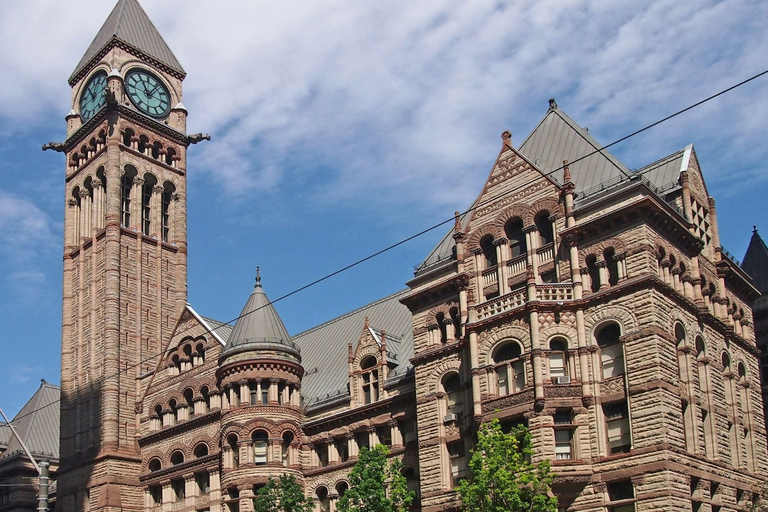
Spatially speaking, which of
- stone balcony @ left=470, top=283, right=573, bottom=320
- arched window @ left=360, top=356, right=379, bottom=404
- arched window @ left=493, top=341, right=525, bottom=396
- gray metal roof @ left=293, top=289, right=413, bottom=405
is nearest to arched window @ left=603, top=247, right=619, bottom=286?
stone balcony @ left=470, top=283, right=573, bottom=320

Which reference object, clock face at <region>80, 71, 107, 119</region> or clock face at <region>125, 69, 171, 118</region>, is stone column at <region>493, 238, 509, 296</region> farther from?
clock face at <region>80, 71, 107, 119</region>

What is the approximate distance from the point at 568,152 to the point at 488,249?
6.16m

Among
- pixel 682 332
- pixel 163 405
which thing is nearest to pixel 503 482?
pixel 682 332

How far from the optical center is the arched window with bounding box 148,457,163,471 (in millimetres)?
66188

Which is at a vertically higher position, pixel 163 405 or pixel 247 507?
pixel 163 405

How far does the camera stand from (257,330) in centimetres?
6006

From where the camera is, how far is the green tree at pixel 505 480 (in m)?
38.2

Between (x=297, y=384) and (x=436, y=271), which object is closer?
(x=436, y=271)

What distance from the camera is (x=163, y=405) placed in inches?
2623

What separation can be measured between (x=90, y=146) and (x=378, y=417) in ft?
114

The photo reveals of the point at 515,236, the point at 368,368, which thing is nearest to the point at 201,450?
the point at 368,368

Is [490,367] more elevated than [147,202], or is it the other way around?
[147,202]

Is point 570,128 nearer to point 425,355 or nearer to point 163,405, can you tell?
point 425,355

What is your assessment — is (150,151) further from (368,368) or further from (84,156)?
(368,368)
